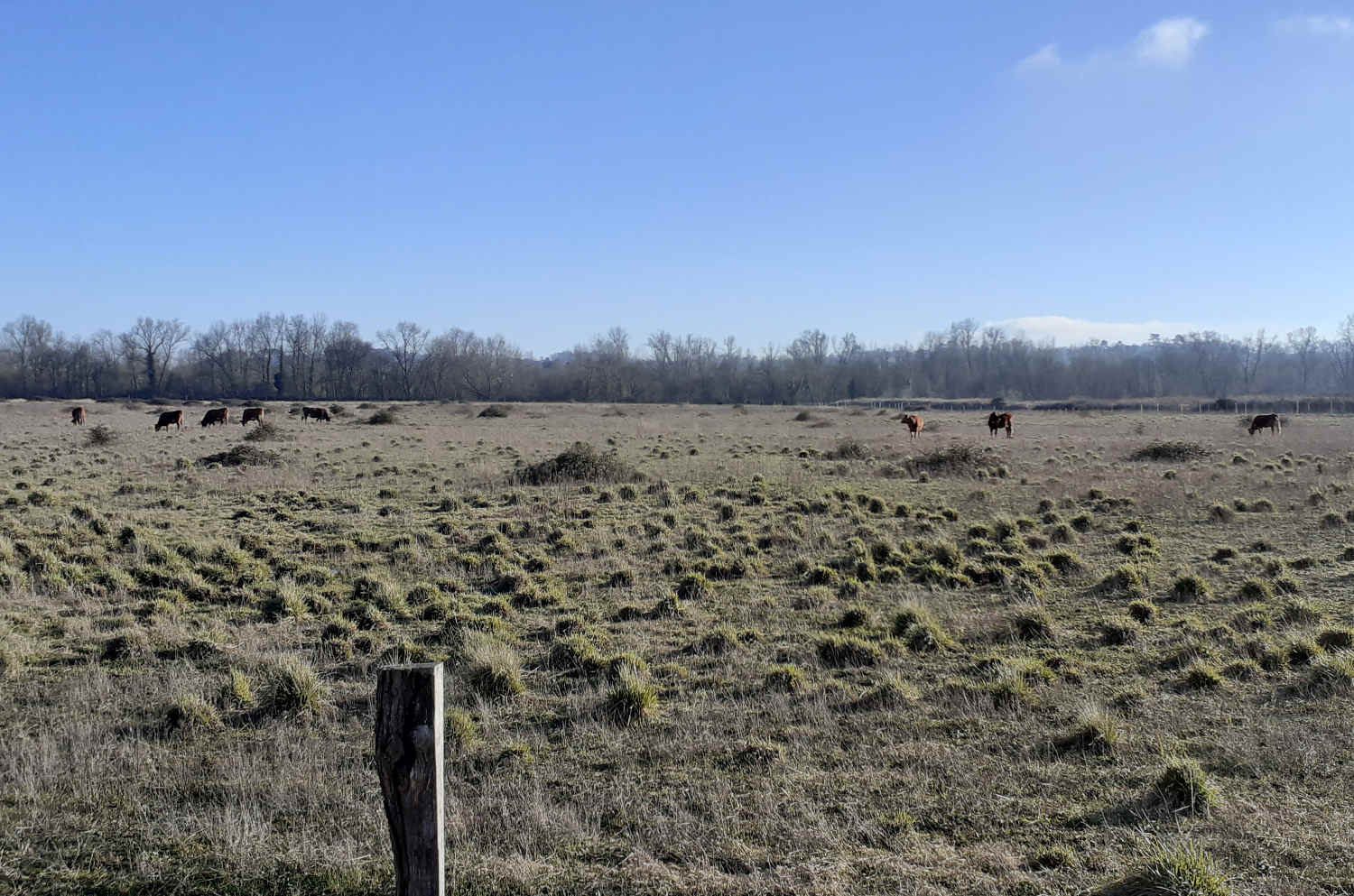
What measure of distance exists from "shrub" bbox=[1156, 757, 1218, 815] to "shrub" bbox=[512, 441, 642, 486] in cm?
1780

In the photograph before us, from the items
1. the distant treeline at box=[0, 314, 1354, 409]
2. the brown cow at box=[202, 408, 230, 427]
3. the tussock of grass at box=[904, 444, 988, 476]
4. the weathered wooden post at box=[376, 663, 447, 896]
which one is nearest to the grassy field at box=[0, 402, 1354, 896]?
the weathered wooden post at box=[376, 663, 447, 896]

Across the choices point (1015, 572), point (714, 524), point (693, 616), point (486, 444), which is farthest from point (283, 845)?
point (486, 444)

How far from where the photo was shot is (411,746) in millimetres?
3162

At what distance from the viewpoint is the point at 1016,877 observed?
4.30 m

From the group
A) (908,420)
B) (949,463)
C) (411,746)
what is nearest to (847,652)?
(411,746)

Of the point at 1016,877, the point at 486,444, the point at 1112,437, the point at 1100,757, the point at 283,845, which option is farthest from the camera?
the point at 1112,437

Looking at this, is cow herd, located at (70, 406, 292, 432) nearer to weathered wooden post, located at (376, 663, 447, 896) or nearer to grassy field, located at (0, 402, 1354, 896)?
grassy field, located at (0, 402, 1354, 896)

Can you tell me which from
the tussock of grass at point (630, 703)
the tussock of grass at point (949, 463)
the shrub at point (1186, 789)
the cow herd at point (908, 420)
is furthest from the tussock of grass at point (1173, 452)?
the tussock of grass at point (630, 703)

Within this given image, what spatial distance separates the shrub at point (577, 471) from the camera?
73.0 ft

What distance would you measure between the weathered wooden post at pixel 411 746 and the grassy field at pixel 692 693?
1.31 meters

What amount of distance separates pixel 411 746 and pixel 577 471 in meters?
19.5

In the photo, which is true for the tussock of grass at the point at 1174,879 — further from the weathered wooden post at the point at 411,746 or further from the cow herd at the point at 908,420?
the cow herd at the point at 908,420

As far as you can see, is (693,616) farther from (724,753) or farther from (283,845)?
(283,845)

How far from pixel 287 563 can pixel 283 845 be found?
8725 millimetres
